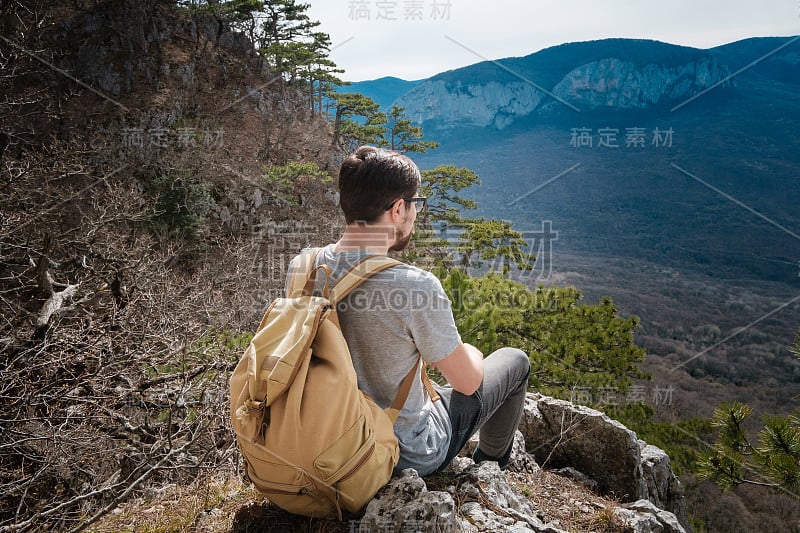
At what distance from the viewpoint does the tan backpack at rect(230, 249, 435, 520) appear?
133 centimetres

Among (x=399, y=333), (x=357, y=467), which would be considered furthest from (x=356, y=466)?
(x=399, y=333)

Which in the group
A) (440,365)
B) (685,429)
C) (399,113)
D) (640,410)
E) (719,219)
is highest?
(399,113)

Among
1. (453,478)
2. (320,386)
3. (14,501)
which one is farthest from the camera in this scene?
(14,501)

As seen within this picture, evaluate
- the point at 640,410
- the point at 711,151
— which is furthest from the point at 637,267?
the point at 640,410

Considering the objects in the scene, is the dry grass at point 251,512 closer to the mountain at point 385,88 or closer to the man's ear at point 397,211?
the man's ear at point 397,211

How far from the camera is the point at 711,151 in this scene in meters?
106

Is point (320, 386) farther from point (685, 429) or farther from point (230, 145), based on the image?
point (230, 145)

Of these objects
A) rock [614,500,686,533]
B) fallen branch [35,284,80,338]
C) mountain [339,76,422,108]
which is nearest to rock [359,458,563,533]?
rock [614,500,686,533]

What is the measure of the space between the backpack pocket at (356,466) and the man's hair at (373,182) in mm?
689

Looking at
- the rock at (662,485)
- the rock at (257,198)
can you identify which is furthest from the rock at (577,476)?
the rock at (257,198)

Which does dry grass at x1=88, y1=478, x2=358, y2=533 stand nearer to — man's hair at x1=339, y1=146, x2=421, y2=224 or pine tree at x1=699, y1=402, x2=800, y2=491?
man's hair at x1=339, y1=146, x2=421, y2=224

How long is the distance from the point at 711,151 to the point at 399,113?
11319 centimetres

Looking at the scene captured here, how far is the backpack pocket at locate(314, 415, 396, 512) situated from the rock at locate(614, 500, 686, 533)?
140cm

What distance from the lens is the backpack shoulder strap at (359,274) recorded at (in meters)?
1.47
